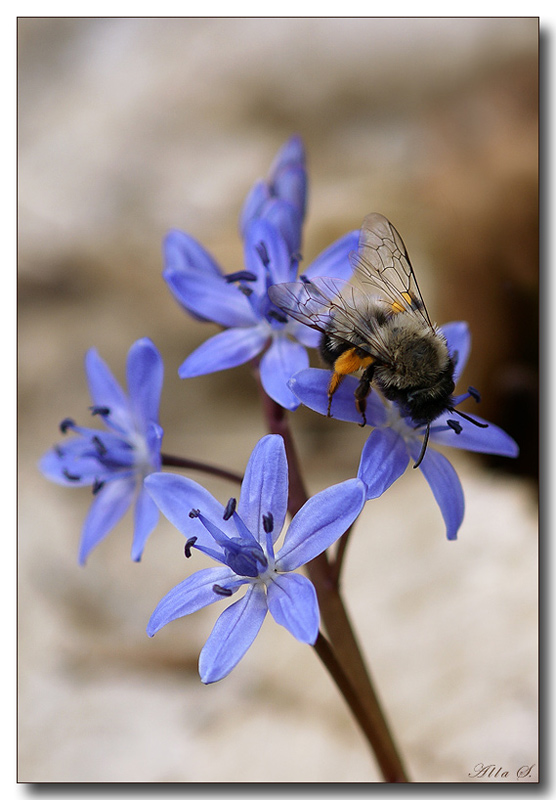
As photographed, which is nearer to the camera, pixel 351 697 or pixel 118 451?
pixel 351 697

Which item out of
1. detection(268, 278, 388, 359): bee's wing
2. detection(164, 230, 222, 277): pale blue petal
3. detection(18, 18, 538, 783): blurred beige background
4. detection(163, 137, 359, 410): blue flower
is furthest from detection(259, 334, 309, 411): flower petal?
detection(18, 18, 538, 783): blurred beige background

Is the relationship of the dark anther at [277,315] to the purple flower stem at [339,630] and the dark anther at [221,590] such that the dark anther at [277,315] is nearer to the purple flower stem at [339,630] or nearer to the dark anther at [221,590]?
the purple flower stem at [339,630]

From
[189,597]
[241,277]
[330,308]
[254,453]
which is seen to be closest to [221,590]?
[189,597]

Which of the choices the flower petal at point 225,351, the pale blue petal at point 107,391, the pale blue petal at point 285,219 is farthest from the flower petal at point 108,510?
the pale blue petal at point 285,219

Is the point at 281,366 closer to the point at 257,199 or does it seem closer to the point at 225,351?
the point at 225,351

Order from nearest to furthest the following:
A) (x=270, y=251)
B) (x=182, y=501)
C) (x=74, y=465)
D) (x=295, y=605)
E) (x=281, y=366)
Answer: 1. (x=295, y=605)
2. (x=182, y=501)
3. (x=281, y=366)
4. (x=270, y=251)
5. (x=74, y=465)

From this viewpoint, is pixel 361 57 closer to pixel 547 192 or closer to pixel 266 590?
pixel 547 192
